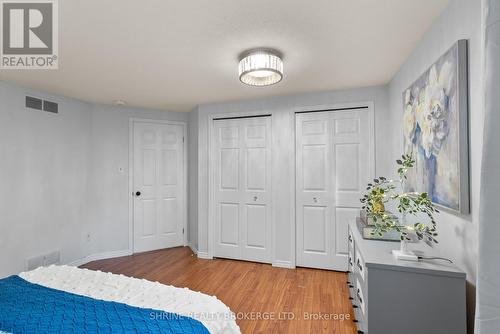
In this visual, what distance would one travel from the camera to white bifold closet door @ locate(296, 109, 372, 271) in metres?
3.24

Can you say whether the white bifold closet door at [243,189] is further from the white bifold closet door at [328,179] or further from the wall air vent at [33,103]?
the wall air vent at [33,103]

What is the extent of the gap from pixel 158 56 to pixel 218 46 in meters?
0.58

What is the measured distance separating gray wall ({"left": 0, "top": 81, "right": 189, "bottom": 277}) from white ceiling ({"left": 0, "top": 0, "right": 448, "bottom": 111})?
1.71 feet

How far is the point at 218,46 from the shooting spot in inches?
81.6

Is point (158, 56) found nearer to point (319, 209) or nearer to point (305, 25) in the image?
point (305, 25)

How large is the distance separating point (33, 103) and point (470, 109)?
13.7ft

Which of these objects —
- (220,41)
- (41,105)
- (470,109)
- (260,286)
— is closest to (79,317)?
(220,41)

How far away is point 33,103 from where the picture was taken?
3090 mm

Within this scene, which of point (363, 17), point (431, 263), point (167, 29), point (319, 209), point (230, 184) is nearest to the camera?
point (431, 263)

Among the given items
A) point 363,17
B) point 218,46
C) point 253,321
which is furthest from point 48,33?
point 253,321

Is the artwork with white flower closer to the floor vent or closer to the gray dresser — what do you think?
the gray dresser

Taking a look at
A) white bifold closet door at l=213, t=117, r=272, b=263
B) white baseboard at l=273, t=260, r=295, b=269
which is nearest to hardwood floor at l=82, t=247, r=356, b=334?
white baseboard at l=273, t=260, r=295, b=269

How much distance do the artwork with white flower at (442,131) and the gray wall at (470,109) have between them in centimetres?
4

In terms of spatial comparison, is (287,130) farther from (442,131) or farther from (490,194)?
(490,194)
